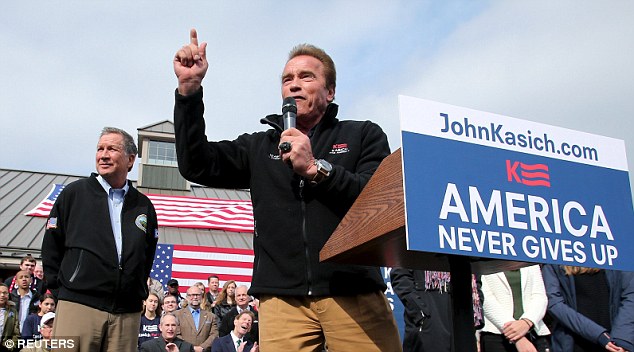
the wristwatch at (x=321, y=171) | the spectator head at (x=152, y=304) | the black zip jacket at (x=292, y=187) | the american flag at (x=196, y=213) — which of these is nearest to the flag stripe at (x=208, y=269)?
the american flag at (x=196, y=213)

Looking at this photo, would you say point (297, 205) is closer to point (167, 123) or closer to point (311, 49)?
point (311, 49)

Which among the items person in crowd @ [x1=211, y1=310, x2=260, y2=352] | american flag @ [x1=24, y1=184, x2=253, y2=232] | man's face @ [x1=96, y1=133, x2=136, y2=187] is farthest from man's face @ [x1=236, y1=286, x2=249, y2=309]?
american flag @ [x1=24, y1=184, x2=253, y2=232]

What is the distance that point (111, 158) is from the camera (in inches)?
176

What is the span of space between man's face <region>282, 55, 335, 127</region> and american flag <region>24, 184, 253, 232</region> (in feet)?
46.9

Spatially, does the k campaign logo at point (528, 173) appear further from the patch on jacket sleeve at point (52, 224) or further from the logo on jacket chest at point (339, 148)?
the patch on jacket sleeve at point (52, 224)

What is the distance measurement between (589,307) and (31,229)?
54.0ft

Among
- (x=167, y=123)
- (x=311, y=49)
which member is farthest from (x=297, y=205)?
(x=167, y=123)

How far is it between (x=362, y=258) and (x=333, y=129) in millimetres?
782

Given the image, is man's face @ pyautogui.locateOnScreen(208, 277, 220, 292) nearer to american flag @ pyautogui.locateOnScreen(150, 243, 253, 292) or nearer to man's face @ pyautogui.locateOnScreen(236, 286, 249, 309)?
american flag @ pyautogui.locateOnScreen(150, 243, 253, 292)

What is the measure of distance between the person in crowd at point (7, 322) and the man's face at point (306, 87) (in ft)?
26.9

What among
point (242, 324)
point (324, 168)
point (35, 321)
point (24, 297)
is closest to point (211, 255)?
point (24, 297)

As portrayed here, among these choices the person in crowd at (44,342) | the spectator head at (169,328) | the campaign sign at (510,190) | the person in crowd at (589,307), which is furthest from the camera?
the spectator head at (169,328)

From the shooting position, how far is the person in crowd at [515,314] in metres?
4.92

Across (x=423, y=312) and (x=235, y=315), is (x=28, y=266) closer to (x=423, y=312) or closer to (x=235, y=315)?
(x=235, y=315)
